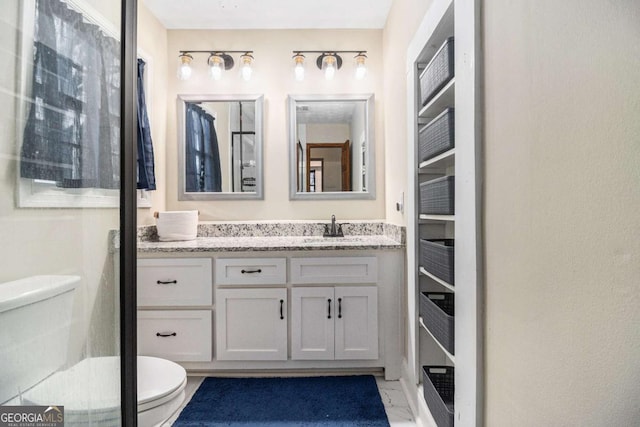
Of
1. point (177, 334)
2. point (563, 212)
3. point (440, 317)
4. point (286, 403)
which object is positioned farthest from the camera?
point (177, 334)

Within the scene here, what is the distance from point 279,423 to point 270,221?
A: 4.41 ft

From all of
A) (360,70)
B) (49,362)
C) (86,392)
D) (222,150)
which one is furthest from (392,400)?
(360,70)

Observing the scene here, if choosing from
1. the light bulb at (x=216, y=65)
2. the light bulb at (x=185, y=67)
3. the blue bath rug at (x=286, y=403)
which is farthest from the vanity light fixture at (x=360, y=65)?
the blue bath rug at (x=286, y=403)

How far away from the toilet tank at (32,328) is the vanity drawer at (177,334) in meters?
1.17

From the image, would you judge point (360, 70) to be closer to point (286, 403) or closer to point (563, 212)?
point (563, 212)

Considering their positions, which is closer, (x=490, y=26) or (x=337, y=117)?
(x=490, y=26)

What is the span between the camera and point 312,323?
1934 mm

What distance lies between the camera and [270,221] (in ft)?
8.07

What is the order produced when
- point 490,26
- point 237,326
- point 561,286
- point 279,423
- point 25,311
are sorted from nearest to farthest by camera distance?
point 561,286, point 25,311, point 490,26, point 279,423, point 237,326

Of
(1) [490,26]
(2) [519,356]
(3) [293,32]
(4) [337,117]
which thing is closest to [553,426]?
(2) [519,356]

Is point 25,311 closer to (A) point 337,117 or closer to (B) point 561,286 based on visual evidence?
(B) point 561,286

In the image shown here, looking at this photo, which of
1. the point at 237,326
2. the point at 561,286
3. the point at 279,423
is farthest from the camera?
the point at 237,326

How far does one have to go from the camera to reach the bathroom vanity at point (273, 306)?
1.92 meters

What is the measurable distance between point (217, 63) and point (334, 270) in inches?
70.0
